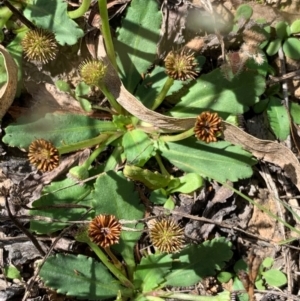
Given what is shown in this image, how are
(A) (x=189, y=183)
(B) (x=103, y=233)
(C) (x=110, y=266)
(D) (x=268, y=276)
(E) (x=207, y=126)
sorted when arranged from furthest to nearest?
(D) (x=268, y=276) → (A) (x=189, y=183) → (C) (x=110, y=266) → (E) (x=207, y=126) → (B) (x=103, y=233)

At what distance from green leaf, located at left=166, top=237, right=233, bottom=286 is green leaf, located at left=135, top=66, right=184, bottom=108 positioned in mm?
828

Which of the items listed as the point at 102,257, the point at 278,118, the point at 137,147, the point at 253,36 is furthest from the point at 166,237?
the point at 253,36

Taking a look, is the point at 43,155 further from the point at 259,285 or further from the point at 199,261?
the point at 259,285

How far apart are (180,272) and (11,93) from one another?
1.32 metres

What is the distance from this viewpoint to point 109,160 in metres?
2.95

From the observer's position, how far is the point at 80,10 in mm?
2773

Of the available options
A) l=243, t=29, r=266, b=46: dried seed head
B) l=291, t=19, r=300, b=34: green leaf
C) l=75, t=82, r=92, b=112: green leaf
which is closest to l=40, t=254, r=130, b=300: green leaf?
l=75, t=82, r=92, b=112: green leaf

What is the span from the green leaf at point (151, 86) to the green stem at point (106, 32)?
25cm

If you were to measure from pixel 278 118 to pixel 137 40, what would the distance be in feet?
2.98

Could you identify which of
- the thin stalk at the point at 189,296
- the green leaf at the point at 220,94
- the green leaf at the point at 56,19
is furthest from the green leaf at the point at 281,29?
the thin stalk at the point at 189,296

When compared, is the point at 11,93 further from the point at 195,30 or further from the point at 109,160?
the point at 195,30

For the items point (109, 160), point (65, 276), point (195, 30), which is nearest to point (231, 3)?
point (195, 30)

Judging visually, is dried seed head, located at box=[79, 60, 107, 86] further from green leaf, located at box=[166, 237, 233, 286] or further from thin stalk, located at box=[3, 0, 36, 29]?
green leaf, located at box=[166, 237, 233, 286]

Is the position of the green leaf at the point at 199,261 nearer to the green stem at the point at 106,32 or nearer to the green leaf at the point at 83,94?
the green leaf at the point at 83,94
